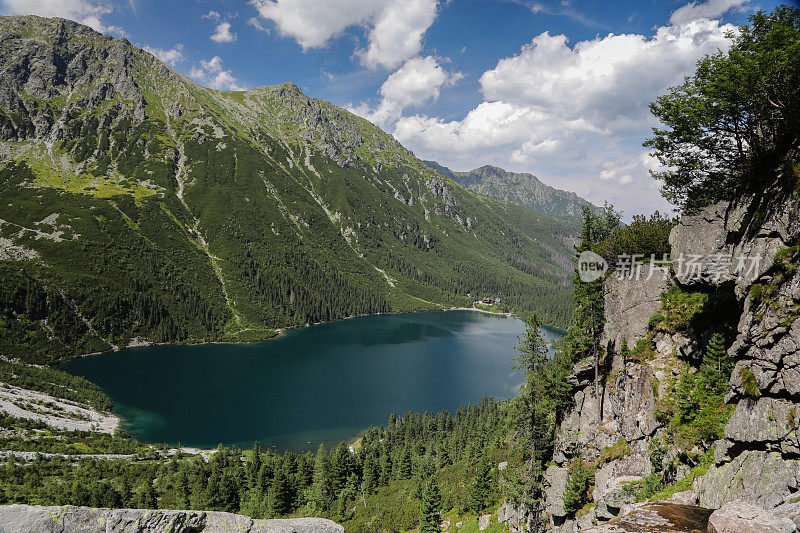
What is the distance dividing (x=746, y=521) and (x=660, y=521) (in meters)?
1.45

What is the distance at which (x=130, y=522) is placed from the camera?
208 inches

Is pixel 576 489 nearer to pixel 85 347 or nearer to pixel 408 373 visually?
pixel 408 373

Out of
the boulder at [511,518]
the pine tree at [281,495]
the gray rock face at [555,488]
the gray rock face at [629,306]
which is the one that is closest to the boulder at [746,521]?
the gray rock face at [629,306]

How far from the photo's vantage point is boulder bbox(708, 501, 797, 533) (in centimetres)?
646

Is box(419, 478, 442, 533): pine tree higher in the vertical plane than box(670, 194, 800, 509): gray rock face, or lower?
lower

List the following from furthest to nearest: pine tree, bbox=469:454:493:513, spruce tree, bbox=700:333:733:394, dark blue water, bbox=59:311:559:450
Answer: dark blue water, bbox=59:311:559:450 < pine tree, bbox=469:454:493:513 < spruce tree, bbox=700:333:733:394

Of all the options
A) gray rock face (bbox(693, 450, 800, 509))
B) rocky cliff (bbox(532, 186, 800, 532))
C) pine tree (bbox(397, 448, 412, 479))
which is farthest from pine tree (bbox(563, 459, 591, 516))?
pine tree (bbox(397, 448, 412, 479))

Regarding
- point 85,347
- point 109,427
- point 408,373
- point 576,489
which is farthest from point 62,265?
point 576,489

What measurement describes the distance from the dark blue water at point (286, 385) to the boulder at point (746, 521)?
9926 centimetres

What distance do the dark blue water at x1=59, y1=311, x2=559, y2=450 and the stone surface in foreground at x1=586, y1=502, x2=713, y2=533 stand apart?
322 feet

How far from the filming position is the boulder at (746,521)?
6.46 m

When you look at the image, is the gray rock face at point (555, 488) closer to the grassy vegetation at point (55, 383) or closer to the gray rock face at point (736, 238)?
the gray rock face at point (736, 238)

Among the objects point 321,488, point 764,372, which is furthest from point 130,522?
point 321,488

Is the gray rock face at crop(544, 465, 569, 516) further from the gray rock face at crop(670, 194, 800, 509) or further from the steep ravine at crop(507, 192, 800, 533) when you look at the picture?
the gray rock face at crop(670, 194, 800, 509)
